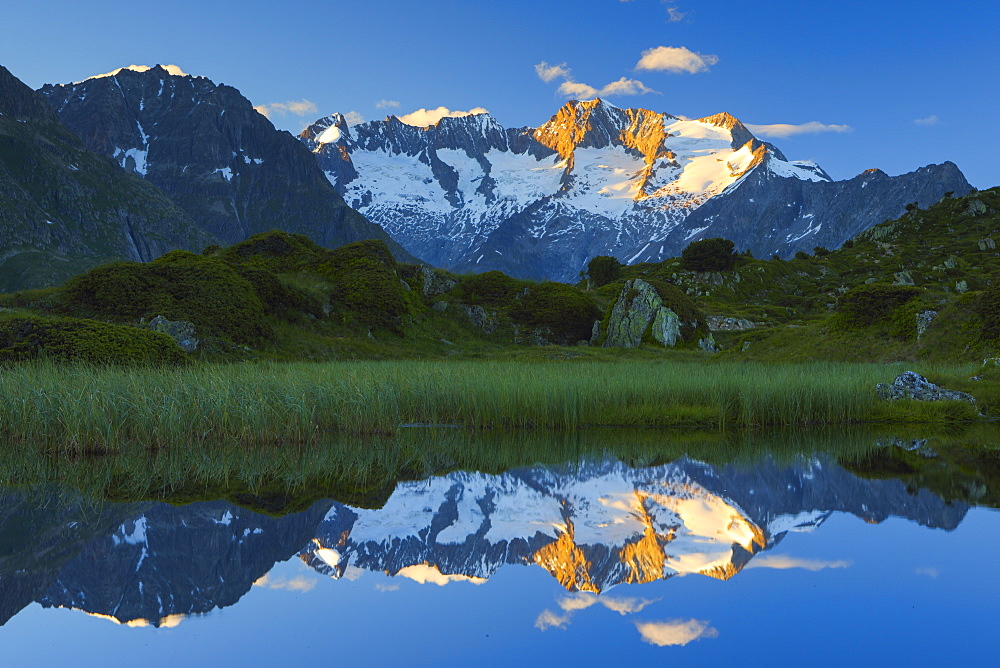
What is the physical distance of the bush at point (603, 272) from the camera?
78.2 meters

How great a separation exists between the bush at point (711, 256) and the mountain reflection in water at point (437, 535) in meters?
63.9

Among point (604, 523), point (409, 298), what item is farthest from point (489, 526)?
point (409, 298)

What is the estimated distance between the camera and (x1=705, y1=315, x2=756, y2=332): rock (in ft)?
147

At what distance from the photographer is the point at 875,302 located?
28.5 meters

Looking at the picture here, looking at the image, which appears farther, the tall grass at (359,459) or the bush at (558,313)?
the bush at (558,313)

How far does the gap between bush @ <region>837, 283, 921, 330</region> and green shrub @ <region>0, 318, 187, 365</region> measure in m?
26.2

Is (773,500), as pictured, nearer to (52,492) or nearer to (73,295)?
(52,492)

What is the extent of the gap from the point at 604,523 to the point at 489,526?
1342 mm

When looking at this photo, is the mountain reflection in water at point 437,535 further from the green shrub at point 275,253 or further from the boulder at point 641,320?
the green shrub at point 275,253

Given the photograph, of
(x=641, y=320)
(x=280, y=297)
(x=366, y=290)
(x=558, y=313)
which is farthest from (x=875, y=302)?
(x=280, y=297)

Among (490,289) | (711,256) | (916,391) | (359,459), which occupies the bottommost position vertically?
(359,459)

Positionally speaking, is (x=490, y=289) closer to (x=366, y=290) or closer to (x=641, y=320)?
(x=641, y=320)

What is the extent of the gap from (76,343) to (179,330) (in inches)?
258

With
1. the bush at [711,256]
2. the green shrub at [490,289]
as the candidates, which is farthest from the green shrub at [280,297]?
the bush at [711,256]
